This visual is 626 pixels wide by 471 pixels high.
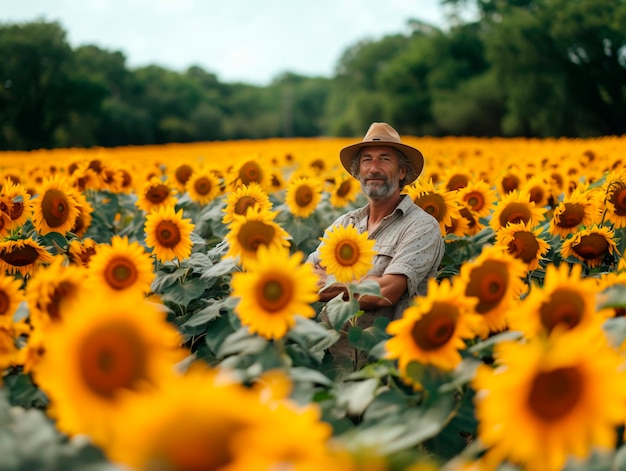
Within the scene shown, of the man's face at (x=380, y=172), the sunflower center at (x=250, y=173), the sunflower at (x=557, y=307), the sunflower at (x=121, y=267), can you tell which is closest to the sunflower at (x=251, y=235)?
the sunflower at (x=121, y=267)

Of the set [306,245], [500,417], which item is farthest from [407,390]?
[306,245]

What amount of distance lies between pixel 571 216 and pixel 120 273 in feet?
7.93

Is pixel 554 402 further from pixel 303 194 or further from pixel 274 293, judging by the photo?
pixel 303 194

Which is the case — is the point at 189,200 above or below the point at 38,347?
above

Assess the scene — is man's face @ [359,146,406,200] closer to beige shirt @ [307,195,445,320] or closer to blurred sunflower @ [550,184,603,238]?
beige shirt @ [307,195,445,320]

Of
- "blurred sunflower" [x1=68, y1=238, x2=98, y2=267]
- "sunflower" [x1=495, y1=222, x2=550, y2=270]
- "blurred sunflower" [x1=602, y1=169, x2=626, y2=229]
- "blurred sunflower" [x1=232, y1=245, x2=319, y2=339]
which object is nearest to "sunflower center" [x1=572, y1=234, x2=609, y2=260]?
"blurred sunflower" [x1=602, y1=169, x2=626, y2=229]

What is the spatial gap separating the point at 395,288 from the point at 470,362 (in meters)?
1.25

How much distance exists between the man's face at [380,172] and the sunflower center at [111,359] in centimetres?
235

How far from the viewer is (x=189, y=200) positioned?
484 cm

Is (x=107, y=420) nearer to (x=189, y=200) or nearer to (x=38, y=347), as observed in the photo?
(x=38, y=347)

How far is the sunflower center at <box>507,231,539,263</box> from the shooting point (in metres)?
2.88

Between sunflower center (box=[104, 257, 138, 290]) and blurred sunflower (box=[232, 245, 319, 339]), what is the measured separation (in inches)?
22.1

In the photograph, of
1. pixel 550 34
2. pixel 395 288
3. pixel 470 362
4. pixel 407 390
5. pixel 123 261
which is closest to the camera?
pixel 470 362

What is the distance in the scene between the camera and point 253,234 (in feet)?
7.77
